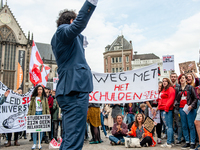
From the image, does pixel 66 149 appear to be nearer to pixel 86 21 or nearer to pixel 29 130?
pixel 86 21

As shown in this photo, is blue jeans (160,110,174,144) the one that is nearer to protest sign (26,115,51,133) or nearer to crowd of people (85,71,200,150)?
crowd of people (85,71,200,150)

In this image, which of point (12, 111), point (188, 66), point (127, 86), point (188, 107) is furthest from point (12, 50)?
point (188, 107)

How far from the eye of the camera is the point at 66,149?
2.23 meters

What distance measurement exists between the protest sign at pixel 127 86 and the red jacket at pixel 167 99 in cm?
31

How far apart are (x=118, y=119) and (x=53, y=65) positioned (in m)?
66.2

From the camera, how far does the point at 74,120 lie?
2.27 m

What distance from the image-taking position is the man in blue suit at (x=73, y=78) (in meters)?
2.17

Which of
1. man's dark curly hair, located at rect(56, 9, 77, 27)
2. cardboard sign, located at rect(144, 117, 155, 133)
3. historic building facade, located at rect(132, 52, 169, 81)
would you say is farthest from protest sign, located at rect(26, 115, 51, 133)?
historic building facade, located at rect(132, 52, 169, 81)

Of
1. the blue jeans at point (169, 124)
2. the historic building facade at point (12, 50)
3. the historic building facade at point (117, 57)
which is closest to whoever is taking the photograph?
the blue jeans at point (169, 124)

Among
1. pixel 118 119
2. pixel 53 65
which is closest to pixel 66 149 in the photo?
pixel 118 119

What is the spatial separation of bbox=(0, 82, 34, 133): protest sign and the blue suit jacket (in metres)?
6.37

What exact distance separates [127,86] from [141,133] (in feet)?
5.88

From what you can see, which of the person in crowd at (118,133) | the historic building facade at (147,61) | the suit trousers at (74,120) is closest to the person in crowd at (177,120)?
the person in crowd at (118,133)

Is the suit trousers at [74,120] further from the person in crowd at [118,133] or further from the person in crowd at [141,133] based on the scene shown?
the person in crowd at [118,133]
